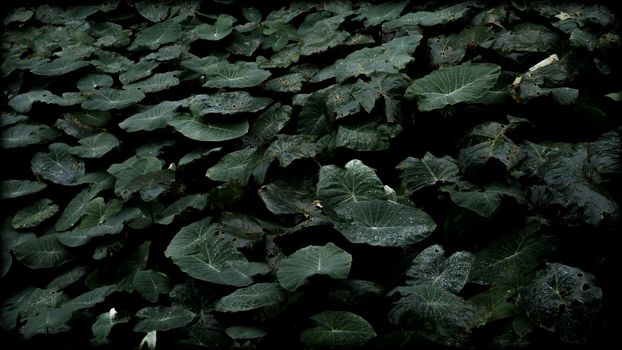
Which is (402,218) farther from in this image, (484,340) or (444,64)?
(444,64)

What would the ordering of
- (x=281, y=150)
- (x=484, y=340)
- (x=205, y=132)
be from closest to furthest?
(x=484, y=340)
(x=281, y=150)
(x=205, y=132)

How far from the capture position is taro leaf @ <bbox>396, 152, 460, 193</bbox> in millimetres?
2486

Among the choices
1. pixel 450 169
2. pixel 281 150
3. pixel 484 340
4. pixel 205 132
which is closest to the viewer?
pixel 484 340

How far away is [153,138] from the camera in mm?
3287

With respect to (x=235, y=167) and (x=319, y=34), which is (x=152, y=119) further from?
(x=319, y=34)

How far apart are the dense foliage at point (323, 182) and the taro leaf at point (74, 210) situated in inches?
0.5

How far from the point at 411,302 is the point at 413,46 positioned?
5.14ft

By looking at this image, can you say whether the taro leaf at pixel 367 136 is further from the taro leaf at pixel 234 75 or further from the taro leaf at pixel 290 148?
the taro leaf at pixel 234 75

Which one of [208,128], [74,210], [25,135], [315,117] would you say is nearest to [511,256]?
[315,117]

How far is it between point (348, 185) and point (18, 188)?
186 cm

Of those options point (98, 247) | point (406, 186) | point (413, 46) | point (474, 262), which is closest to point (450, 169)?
point (406, 186)

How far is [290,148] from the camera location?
9.13 feet

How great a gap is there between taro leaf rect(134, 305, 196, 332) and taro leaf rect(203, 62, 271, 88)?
128 cm

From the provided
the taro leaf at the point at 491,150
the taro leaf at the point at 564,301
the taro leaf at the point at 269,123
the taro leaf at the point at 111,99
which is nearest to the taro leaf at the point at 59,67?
the taro leaf at the point at 111,99
